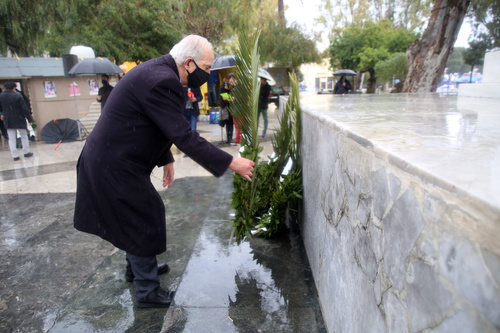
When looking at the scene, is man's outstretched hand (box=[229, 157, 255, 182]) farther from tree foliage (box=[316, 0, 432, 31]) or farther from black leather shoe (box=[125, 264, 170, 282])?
tree foliage (box=[316, 0, 432, 31])

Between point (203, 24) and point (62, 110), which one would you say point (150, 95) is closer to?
point (62, 110)

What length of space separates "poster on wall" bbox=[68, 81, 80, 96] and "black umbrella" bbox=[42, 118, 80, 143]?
4.93 feet

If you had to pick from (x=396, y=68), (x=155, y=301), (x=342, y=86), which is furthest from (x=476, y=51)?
(x=155, y=301)

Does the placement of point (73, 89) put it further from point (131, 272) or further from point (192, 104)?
point (131, 272)

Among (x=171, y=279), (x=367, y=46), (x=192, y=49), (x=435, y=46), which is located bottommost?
(x=171, y=279)

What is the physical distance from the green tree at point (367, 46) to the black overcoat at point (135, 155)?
27.2 meters

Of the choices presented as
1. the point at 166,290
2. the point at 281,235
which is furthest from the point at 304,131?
the point at 166,290

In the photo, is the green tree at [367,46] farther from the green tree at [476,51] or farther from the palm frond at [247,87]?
the palm frond at [247,87]

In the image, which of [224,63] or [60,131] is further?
[60,131]

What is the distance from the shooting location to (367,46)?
28484 mm

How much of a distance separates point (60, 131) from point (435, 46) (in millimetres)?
10376

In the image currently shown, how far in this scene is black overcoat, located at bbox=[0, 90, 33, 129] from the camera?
8047 mm

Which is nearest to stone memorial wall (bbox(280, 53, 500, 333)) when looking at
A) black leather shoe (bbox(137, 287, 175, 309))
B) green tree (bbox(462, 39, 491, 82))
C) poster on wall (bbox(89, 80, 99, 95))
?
black leather shoe (bbox(137, 287, 175, 309))

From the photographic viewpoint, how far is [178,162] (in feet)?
24.6
